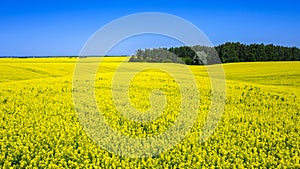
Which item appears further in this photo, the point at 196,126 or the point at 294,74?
the point at 294,74

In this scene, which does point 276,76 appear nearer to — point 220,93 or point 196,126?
point 220,93

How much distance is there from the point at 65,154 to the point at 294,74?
2690 centimetres

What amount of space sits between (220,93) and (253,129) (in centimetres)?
770

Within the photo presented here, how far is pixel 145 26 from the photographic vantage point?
1110 centimetres

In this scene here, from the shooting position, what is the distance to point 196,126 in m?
11.9

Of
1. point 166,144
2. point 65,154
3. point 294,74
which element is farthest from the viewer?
point 294,74

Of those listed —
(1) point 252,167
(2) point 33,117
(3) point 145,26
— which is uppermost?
(3) point 145,26

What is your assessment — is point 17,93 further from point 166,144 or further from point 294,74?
point 294,74

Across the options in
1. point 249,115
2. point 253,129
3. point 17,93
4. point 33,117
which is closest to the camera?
point 253,129

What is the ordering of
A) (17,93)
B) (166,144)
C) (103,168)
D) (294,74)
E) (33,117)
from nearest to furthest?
1. (103,168)
2. (166,144)
3. (33,117)
4. (17,93)
5. (294,74)

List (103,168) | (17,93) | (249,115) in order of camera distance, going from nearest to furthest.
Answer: (103,168)
(249,115)
(17,93)

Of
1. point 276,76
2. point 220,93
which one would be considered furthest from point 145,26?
point 276,76

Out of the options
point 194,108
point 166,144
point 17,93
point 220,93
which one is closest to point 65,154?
point 166,144

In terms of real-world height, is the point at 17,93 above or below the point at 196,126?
above
